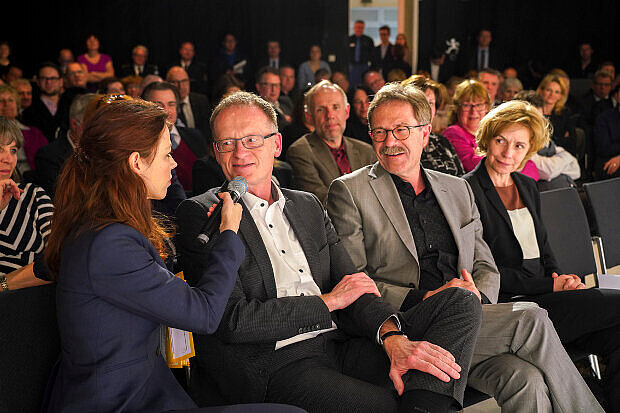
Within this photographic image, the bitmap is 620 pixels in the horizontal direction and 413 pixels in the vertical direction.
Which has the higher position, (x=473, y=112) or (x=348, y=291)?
(x=473, y=112)

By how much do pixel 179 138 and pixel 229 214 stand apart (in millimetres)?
2925

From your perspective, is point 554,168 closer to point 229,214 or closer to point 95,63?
point 229,214

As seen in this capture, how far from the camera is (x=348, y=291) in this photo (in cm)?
201

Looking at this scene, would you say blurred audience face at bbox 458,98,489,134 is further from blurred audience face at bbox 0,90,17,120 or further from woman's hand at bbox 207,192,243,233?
blurred audience face at bbox 0,90,17,120

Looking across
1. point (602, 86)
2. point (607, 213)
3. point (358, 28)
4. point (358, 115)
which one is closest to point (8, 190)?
point (607, 213)

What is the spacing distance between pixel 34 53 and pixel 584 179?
8557 mm

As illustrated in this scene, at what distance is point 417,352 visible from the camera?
5.90ft

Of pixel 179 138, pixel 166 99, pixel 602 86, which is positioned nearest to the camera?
pixel 166 99

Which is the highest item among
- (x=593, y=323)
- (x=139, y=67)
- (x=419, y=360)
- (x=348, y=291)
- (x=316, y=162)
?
(x=139, y=67)

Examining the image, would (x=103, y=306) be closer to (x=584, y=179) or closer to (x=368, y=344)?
(x=368, y=344)

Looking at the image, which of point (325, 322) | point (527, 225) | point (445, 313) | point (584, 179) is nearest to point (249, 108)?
point (325, 322)

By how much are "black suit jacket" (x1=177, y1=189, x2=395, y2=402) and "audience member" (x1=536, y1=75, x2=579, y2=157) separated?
4155mm

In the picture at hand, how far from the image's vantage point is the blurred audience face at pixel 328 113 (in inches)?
157

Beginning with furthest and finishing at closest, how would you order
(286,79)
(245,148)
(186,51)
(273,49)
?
(273,49) → (186,51) → (286,79) → (245,148)
